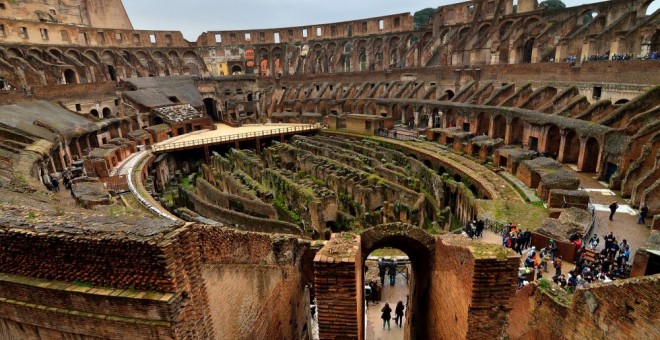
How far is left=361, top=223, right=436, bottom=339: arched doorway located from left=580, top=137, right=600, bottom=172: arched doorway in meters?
14.8

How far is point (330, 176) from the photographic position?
72.2 ft

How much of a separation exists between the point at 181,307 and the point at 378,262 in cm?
789

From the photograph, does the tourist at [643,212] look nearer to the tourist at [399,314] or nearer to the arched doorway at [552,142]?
the arched doorway at [552,142]

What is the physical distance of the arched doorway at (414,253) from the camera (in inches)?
307

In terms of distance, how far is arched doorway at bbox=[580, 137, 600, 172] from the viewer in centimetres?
1886

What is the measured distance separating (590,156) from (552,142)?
9.63 feet

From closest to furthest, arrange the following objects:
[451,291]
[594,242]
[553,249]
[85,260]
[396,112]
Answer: [85,260]
[451,291]
[553,249]
[594,242]
[396,112]

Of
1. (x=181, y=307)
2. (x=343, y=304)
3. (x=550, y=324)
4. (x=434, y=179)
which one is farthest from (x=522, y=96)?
(x=181, y=307)

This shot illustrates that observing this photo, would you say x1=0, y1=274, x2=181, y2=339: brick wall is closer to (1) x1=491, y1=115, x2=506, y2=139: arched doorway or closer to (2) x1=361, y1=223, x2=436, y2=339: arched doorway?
(2) x1=361, y1=223, x2=436, y2=339: arched doorway

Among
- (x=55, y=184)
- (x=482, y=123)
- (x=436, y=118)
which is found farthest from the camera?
(x=436, y=118)

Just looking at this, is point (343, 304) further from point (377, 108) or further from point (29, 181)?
point (377, 108)

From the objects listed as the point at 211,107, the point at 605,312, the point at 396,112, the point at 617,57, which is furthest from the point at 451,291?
the point at 211,107

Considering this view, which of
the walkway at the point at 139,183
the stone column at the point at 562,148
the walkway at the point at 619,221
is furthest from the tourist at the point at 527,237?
the walkway at the point at 139,183

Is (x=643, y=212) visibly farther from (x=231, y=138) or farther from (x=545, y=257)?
(x=231, y=138)
